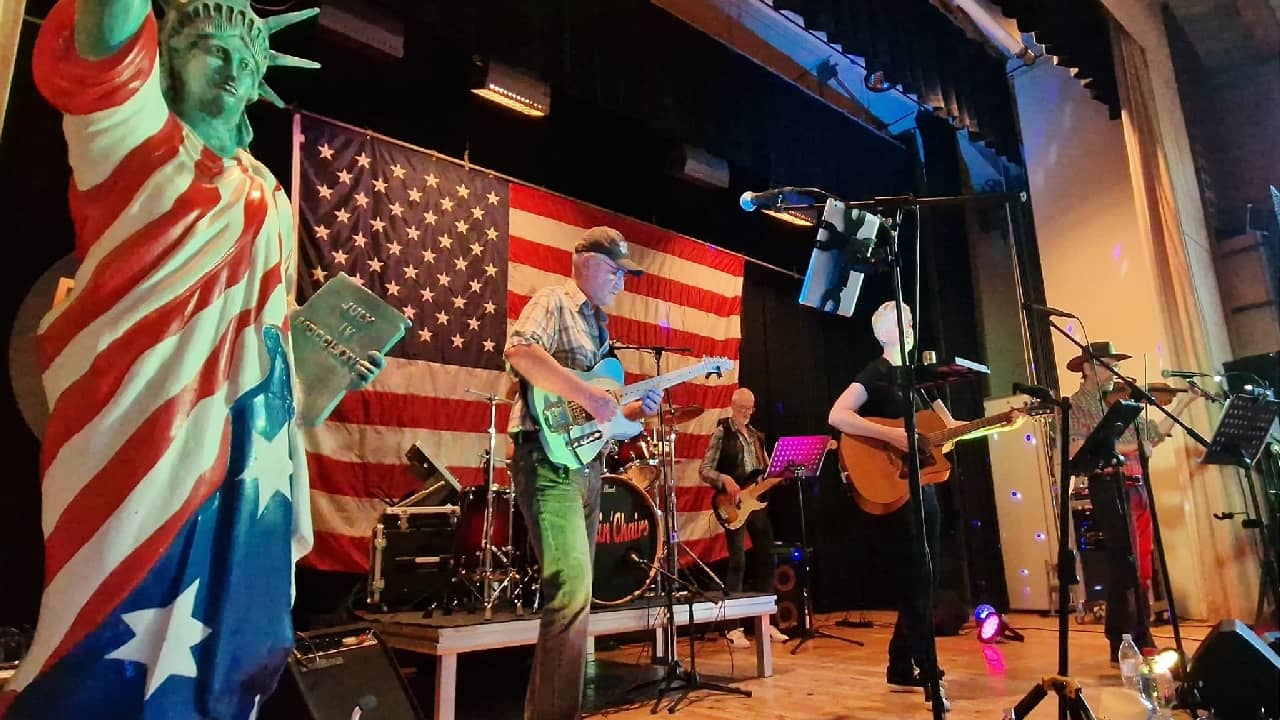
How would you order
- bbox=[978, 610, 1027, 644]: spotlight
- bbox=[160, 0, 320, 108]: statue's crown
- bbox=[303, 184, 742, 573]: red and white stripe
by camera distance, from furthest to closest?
1. bbox=[978, 610, 1027, 644]: spotlight
2. bbox=[303, 184, 742, 573]: red and white stripe
3. bbox=[160, 0, 320, 108]: statue's crown

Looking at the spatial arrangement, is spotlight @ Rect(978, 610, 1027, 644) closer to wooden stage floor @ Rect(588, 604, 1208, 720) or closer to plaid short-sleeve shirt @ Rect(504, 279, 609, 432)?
wooden stage floor @ Rect(588, 604, 1208, 720)

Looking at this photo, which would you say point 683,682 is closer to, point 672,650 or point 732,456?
point 672,650

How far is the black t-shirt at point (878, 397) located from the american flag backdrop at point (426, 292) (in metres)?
2.53

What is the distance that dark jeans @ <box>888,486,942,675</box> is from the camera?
3.36 meters

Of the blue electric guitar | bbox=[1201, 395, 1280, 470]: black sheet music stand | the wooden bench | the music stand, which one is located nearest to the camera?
the blue electric guitar

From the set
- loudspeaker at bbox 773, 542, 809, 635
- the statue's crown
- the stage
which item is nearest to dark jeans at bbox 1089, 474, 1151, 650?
the stage

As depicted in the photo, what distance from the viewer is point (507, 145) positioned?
19.7 feet

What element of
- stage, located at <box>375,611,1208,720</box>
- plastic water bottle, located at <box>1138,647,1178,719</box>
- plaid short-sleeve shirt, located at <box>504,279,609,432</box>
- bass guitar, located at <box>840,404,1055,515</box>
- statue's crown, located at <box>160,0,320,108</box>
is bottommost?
stage, located at <box>375,611,1208,720</box>

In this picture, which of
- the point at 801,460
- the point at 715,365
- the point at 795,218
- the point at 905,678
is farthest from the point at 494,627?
the point at 795,218

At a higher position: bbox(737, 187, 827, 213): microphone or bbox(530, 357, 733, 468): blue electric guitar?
bbox(737, 187, 827, 213): microphone

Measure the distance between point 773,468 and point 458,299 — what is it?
274cm

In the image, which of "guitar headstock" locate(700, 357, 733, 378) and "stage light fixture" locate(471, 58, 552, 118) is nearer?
"guitar headstock" locate(700, 357, 733, 378)

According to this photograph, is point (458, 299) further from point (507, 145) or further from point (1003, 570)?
point (1003, 570)

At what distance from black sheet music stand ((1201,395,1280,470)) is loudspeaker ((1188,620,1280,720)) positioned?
2.06 m
